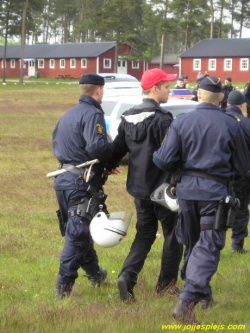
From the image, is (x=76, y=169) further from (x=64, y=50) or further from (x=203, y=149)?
(x=64, y=50)

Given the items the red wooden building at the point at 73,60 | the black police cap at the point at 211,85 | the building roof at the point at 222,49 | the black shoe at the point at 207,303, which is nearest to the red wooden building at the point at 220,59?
the building roof at the point at 222,49

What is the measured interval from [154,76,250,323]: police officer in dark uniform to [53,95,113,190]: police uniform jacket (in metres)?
0.62

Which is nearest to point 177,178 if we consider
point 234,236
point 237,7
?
Answer: point 234,236

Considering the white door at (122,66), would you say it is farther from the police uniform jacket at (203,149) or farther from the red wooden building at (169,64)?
the police uniform jacket at (203,149)

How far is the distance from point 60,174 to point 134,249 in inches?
37.8

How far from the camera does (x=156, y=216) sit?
5.04 m

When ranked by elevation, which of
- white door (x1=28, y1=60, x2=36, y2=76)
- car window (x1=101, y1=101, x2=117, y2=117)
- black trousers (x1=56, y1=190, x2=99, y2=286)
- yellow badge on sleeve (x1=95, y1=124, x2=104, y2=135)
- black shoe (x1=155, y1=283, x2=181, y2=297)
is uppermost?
white door (x1=28, y1=60, x2=36, y2=76)

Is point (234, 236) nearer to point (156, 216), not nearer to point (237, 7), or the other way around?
point (156, 216)

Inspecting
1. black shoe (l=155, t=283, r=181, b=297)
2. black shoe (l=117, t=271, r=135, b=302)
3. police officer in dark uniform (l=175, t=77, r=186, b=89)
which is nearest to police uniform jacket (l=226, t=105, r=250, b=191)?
black shoe (l=155, t=283, r=181, b=297)

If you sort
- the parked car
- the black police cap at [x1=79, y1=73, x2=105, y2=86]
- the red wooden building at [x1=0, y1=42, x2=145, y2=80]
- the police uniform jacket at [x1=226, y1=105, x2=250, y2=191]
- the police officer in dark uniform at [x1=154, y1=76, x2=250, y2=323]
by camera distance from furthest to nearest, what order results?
1. the red wooden building at [x1=0, y1=42, x2=145, y2=80]
2. the parked car
3. the police uniform jacket at [x1=226, y1=105, x2=250, y2=191]
4. the black police cap at [x1=79, y1=73, x2=105, y2=86]
5. the police officer in dark uniform at [x1=154, y1=76, x2=250, y2=323]

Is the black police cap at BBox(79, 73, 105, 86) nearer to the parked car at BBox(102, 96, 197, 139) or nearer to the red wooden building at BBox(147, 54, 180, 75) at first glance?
the parked car at BBox(102, 96, 197, 139)

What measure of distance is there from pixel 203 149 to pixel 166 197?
54cm

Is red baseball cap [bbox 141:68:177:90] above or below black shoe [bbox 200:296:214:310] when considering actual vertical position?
above

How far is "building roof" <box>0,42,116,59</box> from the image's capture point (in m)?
78.8
